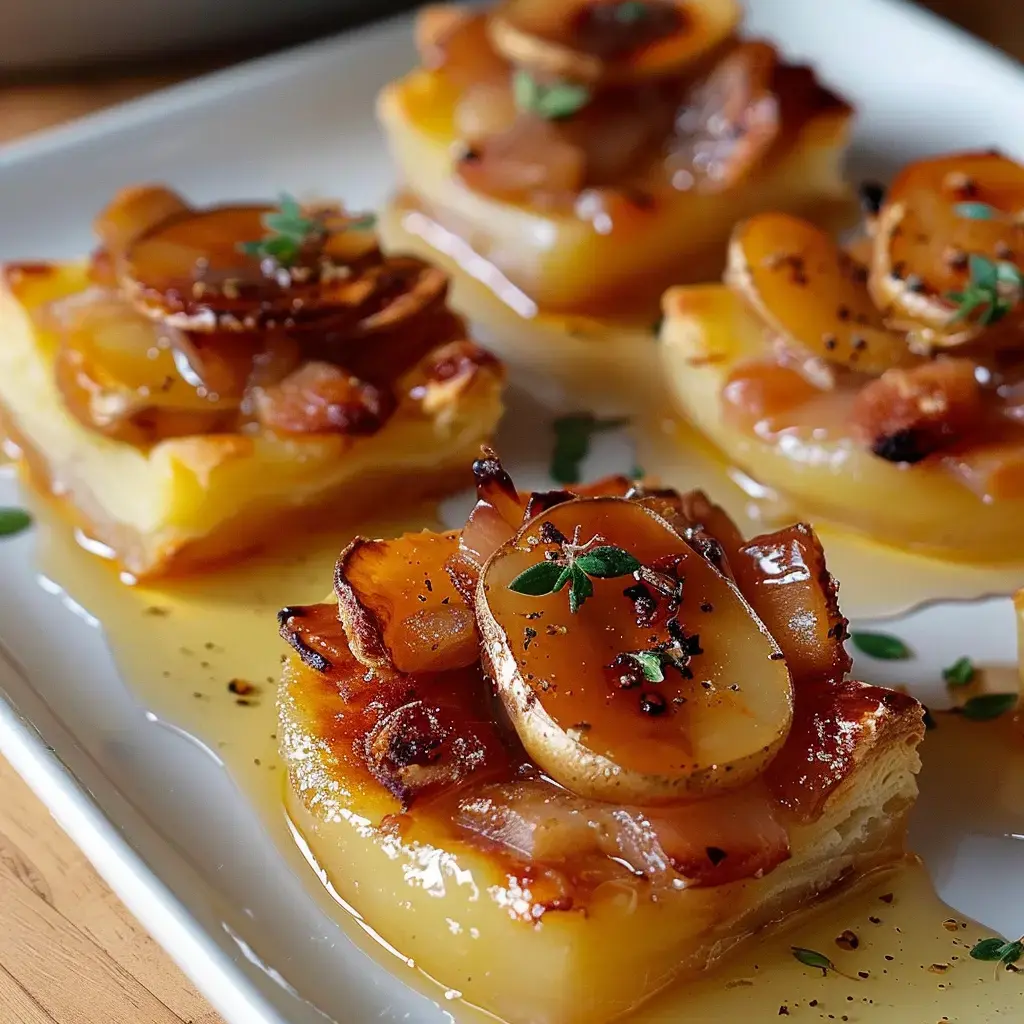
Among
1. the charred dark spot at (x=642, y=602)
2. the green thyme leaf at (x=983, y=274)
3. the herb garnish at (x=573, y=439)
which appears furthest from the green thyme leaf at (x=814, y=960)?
the green thyme leaf at (x=983, y=274)

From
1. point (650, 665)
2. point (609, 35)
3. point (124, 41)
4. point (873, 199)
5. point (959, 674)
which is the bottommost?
point (959, 674)

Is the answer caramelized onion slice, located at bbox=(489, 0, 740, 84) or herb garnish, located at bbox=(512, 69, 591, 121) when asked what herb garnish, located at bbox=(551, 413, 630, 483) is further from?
caramelized onion slice, located at bbox=(489, 0, 740, 84)

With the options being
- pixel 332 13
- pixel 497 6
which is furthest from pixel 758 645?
pixel 332 13

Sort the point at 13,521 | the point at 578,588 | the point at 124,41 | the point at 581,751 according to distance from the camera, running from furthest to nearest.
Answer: the point at 124,41, the point at 13,521, the point at 578,588, the point at 581,751

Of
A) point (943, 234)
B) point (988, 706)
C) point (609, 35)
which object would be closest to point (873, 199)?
point (943, 234)

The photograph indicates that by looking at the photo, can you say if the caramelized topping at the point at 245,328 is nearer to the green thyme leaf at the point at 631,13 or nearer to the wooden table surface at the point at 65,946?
the wooden table surface at the point at 65,946

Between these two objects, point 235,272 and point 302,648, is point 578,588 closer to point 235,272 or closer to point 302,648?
→ point 302,648

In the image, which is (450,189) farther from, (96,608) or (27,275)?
(96,608)
